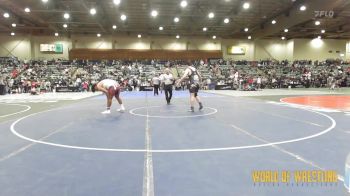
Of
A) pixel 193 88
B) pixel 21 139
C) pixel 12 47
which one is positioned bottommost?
pixel 21 139

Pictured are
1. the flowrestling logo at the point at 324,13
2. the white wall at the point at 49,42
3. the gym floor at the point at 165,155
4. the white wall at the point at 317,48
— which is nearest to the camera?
the gym floor at the point at 165,155

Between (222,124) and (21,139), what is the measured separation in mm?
4618

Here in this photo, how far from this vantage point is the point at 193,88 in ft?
34.0

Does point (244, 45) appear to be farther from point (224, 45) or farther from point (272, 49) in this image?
point (272, 49)

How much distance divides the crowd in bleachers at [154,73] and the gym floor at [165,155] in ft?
63.5

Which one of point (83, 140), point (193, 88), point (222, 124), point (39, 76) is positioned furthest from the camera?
point (39, 76)

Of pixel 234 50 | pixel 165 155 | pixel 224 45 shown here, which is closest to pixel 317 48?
pixel 234 50

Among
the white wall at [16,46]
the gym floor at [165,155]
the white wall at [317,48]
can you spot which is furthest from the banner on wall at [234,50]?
the gym floor at [165,155]

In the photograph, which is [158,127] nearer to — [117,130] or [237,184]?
[117,130]

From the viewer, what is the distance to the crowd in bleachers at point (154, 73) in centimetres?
2748

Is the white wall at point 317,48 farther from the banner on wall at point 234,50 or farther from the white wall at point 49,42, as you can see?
the white wall at point 49,42

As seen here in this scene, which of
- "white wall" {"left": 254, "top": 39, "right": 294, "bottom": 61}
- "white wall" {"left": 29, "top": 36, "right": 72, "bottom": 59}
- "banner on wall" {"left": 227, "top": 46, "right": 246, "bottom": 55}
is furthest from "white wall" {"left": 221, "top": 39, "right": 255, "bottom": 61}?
"white wall" {"left": 29, "top": 36, "right": 72, "bottom": 59}

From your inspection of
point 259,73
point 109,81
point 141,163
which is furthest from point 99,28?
point 141,163

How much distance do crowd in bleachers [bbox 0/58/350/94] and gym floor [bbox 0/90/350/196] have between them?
1935 cm
